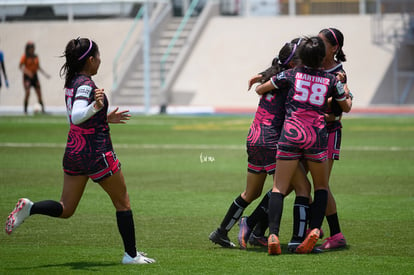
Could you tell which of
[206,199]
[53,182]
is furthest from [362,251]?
[53,182]

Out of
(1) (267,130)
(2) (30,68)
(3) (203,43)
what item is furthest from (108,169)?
(3) (203,43)

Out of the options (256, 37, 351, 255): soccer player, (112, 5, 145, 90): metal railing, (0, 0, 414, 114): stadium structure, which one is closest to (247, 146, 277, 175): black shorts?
(256, 37, 351, 255): soccer player

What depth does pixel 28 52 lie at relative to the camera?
2792cm

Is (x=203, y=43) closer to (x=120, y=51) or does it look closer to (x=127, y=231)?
(x=120, y=51)

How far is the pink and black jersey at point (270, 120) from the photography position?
26.9ft

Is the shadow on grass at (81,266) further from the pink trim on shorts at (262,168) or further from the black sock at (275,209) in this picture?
the pink trim on shorts at (262,168)

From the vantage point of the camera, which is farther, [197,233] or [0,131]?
[0,131]

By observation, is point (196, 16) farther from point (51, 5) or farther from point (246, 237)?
point (246, 237)

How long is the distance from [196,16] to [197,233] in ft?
Result: 89.5

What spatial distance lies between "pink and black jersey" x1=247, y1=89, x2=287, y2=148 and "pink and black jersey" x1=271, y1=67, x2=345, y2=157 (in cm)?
26

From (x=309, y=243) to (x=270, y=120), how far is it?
1.22 m

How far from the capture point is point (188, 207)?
35.8 ft

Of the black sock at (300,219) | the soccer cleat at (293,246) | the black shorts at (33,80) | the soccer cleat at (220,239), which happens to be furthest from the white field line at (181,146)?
the soccer cleat at (293,246)

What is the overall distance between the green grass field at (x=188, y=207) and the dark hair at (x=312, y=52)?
176cm
